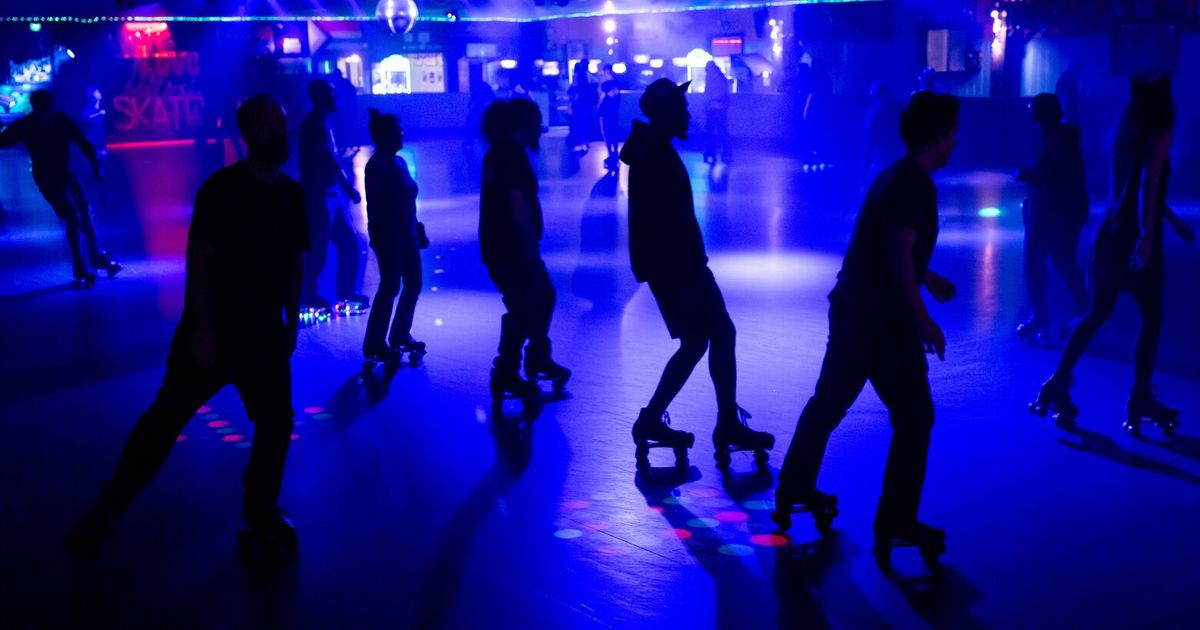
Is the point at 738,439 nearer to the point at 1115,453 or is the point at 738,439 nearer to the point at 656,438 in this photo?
the point at 656,438

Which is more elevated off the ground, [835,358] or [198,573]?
[835,358]

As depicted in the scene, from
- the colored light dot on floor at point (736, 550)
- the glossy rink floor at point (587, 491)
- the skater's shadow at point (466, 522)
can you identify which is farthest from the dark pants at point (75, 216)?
the colored light dot on floor at point (736, 550)

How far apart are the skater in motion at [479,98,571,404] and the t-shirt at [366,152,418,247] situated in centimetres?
87

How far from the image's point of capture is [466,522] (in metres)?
4.43

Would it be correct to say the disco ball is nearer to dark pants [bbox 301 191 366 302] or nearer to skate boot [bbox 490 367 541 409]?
dark pants [bbox 301 191 366 302]

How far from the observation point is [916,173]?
12.0 ft

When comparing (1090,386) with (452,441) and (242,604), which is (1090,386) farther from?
(242,604)

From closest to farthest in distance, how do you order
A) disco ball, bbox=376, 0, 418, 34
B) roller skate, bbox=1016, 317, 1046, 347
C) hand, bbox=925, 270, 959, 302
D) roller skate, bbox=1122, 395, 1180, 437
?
1. hand, bbox=925, 270, 959, 302
2. roller skate, bbox=1122, 395, 1180, 437
3. roller skate, bbox=1016, 317, 1046, 347
4. disco ball, bbox=376, 0, 418, 34

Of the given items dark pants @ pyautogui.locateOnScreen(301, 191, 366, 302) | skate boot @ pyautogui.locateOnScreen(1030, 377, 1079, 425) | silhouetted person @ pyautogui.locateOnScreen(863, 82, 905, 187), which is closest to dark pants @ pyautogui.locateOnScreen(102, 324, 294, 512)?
skate boot @ pyautogui.locateOnScreen(1030, 377, 1079, 425)

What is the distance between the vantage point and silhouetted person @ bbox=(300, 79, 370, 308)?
27.3 feet

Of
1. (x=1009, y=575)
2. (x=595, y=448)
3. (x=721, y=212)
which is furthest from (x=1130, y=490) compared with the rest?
(x=721, y=212)

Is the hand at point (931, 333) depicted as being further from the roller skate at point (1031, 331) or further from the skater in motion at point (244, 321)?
the roller skate at point (1031, 331)

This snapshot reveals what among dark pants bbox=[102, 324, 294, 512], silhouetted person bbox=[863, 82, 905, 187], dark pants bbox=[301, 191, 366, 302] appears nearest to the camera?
dark pants bbox=[102, 324, 294, 512]

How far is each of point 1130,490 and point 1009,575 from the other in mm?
1098
